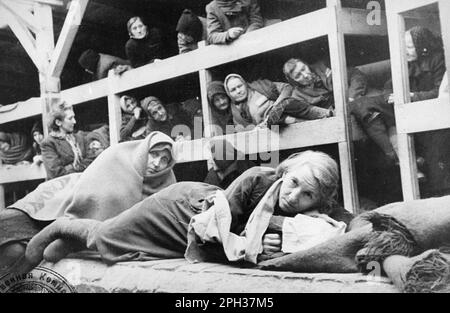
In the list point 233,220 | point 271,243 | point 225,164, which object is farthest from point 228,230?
point 225,164

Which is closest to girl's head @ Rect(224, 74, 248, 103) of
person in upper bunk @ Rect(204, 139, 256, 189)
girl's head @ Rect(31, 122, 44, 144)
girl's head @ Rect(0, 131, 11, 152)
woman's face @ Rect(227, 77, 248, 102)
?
woman's face @ Rect(227, 77, 248, 102)

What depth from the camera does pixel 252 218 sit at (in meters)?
3.32

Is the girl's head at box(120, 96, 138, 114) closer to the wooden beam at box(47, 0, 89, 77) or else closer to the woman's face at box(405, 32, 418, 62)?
the wooden beam at box(47, 0, 89, 77)

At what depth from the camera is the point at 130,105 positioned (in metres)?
3.90

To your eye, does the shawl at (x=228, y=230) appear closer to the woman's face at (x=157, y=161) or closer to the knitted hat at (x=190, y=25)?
the woman's face at (x=157, y=161)

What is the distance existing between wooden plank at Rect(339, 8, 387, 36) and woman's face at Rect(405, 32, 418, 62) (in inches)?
4.3

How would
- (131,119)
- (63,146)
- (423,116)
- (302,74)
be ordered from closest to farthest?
(423,116) → (302,74) → (131,119) → (63,146)

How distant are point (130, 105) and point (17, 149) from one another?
0.90 meters

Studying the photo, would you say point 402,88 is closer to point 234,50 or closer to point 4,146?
point 234,50

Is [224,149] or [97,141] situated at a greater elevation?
[97,141]

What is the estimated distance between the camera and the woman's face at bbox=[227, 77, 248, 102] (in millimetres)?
3494

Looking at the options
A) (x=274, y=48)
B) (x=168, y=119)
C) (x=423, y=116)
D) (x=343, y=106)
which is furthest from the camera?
(x=168, y=119)

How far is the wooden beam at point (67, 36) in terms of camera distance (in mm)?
4039
